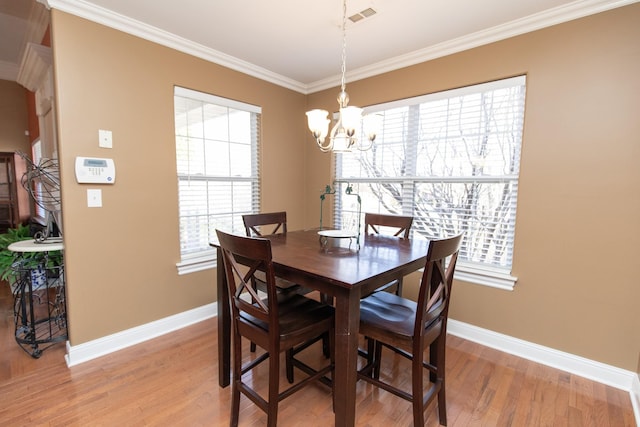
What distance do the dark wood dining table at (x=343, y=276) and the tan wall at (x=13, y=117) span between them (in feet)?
19.2

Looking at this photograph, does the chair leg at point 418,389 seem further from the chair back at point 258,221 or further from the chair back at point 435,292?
the chair back at point 258,221

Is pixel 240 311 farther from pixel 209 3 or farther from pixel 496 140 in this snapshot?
pixel 496 140

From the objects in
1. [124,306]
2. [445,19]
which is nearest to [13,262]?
[124,306]

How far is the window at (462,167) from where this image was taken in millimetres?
2356

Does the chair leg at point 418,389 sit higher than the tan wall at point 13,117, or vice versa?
the tan wall at point 13,117

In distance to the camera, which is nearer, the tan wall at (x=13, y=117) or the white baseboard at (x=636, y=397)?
the white baseboard at (x=636, y=397)

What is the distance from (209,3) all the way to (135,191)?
1496 mm

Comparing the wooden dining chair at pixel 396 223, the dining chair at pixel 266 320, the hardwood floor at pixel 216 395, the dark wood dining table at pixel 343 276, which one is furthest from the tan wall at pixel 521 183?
the dining chair at pixel 266 320

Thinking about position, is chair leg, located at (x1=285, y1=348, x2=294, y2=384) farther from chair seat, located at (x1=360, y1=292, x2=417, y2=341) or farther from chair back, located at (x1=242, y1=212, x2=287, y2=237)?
chair back, located at (x1=242, y1=212, x2=287, y2=237)

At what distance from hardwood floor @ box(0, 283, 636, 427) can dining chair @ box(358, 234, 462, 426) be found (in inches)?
9.9

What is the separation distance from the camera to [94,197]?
216 cm

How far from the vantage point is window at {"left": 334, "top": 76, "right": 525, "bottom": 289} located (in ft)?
7.73

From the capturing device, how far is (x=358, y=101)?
10.3ft

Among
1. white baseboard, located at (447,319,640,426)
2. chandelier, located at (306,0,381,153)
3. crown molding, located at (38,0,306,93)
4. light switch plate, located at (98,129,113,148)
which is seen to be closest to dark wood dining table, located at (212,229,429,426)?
chandelier, located at (306,0,381,153)
